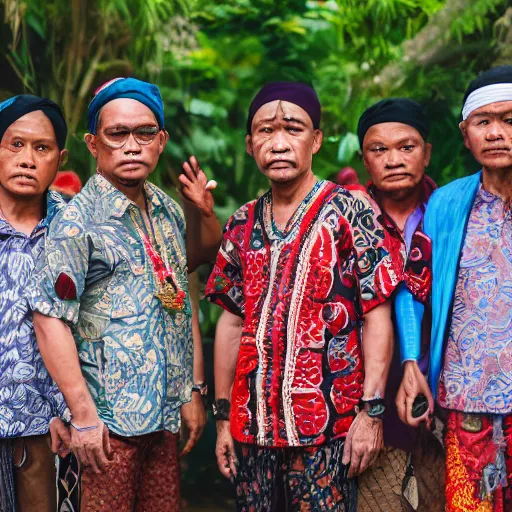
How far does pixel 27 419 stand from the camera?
339 centimetres

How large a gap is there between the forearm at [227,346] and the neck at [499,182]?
43.1 inches

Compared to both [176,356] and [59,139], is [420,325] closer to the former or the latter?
[176,356]

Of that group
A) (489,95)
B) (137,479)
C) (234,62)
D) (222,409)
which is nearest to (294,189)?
(489,95)

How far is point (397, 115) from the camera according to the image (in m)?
3.65

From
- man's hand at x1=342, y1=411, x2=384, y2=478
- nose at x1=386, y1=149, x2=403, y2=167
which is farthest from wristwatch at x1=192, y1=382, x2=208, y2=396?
nose at x1=386, y1=149, x2=403, y2=167

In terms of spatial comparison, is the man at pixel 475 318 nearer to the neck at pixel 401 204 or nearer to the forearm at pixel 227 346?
the neck at pixel 401 204

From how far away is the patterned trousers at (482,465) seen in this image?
3156 mm

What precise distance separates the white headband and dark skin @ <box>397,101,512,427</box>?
2 centimetres

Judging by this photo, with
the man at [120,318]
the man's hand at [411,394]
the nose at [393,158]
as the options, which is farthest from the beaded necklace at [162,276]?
the nose at [393,158]

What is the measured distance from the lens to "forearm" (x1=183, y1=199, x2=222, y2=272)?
373cm

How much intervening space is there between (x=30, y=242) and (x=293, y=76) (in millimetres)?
3398

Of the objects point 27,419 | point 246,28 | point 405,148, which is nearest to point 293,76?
point 246,28

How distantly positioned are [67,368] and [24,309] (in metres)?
0.45

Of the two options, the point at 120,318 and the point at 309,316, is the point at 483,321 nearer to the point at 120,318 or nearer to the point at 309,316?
the point at 309,316
